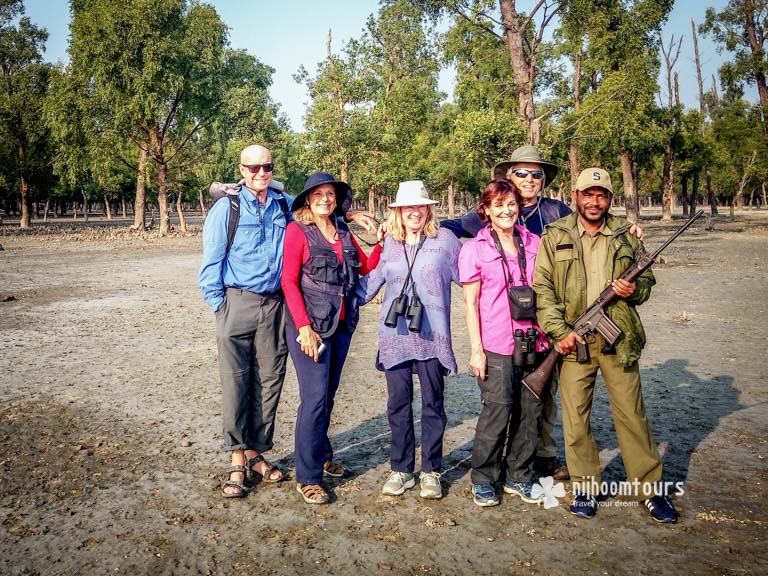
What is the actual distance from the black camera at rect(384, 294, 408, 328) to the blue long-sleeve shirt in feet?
2.79

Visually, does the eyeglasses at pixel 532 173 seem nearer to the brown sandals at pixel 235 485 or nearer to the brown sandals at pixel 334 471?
the brown sandals at pixel 334 471

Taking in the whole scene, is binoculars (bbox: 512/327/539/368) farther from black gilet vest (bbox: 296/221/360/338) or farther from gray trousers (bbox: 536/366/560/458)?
black gilet vest (bbox: 296/221/360/338)

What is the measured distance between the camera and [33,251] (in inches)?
1045

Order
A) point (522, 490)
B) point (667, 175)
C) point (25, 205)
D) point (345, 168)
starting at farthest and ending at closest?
point (25, 205) < point (667, 175) < point (345, 168) < point (522, 490)

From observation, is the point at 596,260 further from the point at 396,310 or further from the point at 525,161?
the point at 396,310

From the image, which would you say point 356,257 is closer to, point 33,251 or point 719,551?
point 719,551

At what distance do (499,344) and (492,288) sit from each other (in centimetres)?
37

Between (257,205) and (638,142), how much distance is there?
960 inches

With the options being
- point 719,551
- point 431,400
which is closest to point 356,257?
point 431,400

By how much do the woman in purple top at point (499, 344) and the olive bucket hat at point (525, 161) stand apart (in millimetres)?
536

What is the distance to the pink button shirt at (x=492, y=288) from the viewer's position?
4.01 meters

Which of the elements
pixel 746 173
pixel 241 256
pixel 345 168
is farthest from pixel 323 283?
pixel 746 173

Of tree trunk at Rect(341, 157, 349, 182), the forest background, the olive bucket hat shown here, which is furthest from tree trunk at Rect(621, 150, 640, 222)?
the olive bucket hat

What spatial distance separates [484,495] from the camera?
402 centimetres
